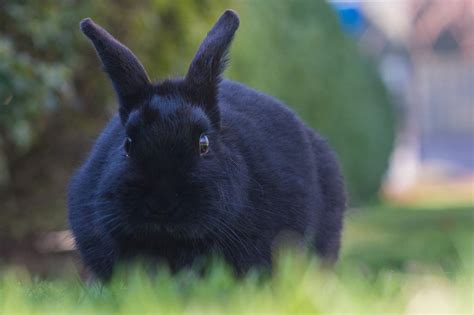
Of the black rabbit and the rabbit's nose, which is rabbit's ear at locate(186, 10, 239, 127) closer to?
the black rabbit

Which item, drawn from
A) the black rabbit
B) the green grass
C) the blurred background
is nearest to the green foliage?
the blurred background

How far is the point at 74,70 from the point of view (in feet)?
25.2

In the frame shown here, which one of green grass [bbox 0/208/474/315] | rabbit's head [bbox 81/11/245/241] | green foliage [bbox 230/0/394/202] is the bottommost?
green grass [bbox 0/208/474/315]

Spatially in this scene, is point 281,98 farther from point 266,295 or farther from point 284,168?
point 266,295

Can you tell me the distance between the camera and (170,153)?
3578mm

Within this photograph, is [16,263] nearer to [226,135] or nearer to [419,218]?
[226,135]

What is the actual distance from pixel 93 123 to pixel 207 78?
4.32 meters

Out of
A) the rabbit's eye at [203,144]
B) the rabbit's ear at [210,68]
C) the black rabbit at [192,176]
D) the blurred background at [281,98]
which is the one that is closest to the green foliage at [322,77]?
the blurred background at [281,98]

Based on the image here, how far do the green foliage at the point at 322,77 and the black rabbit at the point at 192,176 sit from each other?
564 cm

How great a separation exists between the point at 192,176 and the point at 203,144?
263 mm

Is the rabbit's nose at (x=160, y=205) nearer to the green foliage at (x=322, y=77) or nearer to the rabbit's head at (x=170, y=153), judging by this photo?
the rabbit's head at (x=170, y=153)

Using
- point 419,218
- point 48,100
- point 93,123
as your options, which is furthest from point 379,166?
point 48,100

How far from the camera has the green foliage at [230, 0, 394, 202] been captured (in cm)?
1155

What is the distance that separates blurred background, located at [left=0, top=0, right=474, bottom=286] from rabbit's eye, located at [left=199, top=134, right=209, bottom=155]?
1067 millimetres
